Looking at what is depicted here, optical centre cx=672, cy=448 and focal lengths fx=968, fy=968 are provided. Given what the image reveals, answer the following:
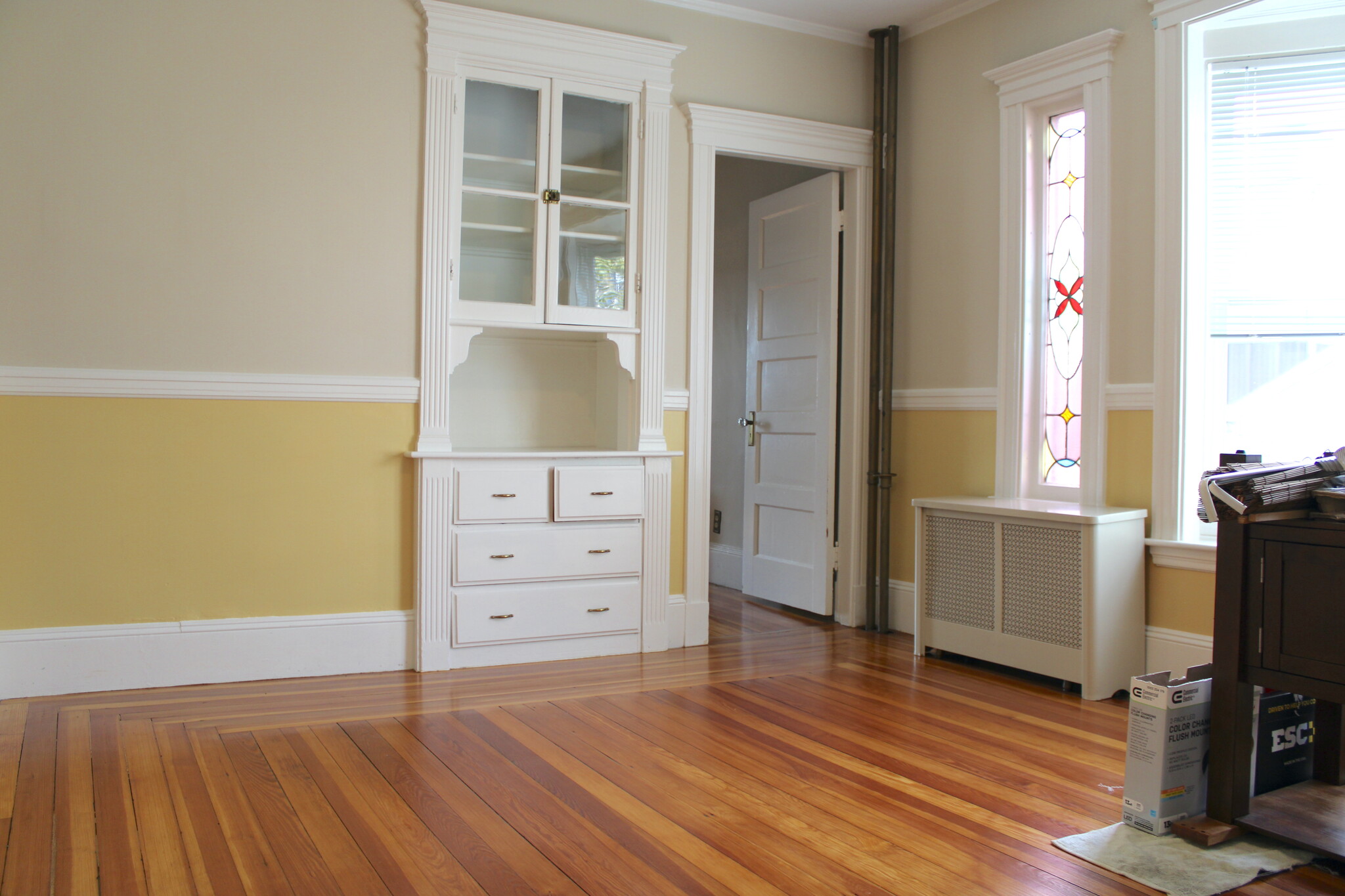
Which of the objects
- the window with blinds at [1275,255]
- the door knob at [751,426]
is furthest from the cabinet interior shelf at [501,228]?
the window with blinds at [1275,255]

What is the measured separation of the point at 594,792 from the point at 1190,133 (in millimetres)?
3070

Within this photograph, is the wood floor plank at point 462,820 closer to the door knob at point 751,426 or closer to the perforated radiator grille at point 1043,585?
the perforated radiator grille at point 1043,585

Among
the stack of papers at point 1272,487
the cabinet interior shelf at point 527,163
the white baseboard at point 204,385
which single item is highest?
the cabinet interior shelf at point 527,163

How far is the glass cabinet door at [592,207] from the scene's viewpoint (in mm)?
3994

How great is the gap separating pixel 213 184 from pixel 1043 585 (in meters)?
3.37

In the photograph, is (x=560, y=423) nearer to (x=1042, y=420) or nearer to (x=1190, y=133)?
(x=1042, y=420)

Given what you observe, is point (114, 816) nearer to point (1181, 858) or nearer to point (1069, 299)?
point (1181, 858)

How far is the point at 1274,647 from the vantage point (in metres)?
2.23

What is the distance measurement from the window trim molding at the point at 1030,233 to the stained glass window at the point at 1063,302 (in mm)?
86

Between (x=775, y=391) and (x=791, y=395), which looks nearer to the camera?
(x=791, y=395)

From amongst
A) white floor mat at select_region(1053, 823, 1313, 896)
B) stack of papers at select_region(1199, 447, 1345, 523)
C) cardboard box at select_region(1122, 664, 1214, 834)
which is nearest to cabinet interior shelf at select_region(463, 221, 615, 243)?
stack of papers at select_region(1199, 447, 1345, 523)

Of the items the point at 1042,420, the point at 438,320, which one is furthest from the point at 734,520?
the point at 438,320

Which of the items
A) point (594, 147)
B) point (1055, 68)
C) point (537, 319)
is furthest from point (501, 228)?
point (1055, 68)

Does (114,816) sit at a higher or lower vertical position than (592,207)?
lower
